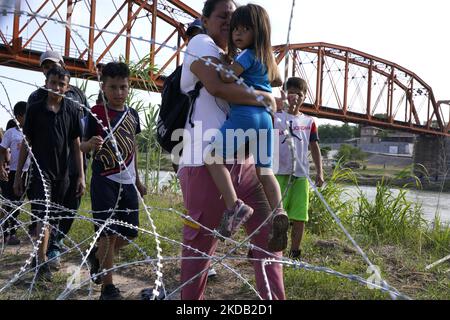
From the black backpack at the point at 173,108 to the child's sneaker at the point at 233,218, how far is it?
38cm

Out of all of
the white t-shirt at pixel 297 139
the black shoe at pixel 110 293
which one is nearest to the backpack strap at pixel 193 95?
the black shoe at pixel 110 293

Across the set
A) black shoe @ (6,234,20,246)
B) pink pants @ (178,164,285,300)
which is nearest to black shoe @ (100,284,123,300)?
pink pants @ (178,164,285,300)

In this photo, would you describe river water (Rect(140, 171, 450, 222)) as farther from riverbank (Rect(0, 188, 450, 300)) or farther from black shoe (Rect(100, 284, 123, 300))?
black shoe (Rect(100, 284, 123, 300))

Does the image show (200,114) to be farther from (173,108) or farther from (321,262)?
(321,262)

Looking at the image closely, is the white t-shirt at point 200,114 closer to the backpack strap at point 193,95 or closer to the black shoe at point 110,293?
the backpack strap at point 193,95

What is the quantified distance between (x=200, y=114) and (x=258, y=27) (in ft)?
1.34

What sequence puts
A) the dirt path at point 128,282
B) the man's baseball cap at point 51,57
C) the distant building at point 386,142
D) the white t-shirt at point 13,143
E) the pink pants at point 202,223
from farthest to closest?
the distant building at point 386,142 → the white t-shirt at point 13,143 → the man's baseball cap at point 51,57 → the dirt path at point 128,282 → the pink pants at point 202,223

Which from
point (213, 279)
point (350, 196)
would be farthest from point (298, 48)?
point (213, 279)

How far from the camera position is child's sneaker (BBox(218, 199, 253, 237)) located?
1.71 metres

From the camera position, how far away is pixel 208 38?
180 centimetres

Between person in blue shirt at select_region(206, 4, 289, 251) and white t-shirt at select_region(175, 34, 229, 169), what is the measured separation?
0.05 metres

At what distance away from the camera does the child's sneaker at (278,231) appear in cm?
175

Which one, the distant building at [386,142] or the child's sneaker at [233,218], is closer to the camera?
the child's sneaker at [233,218]
